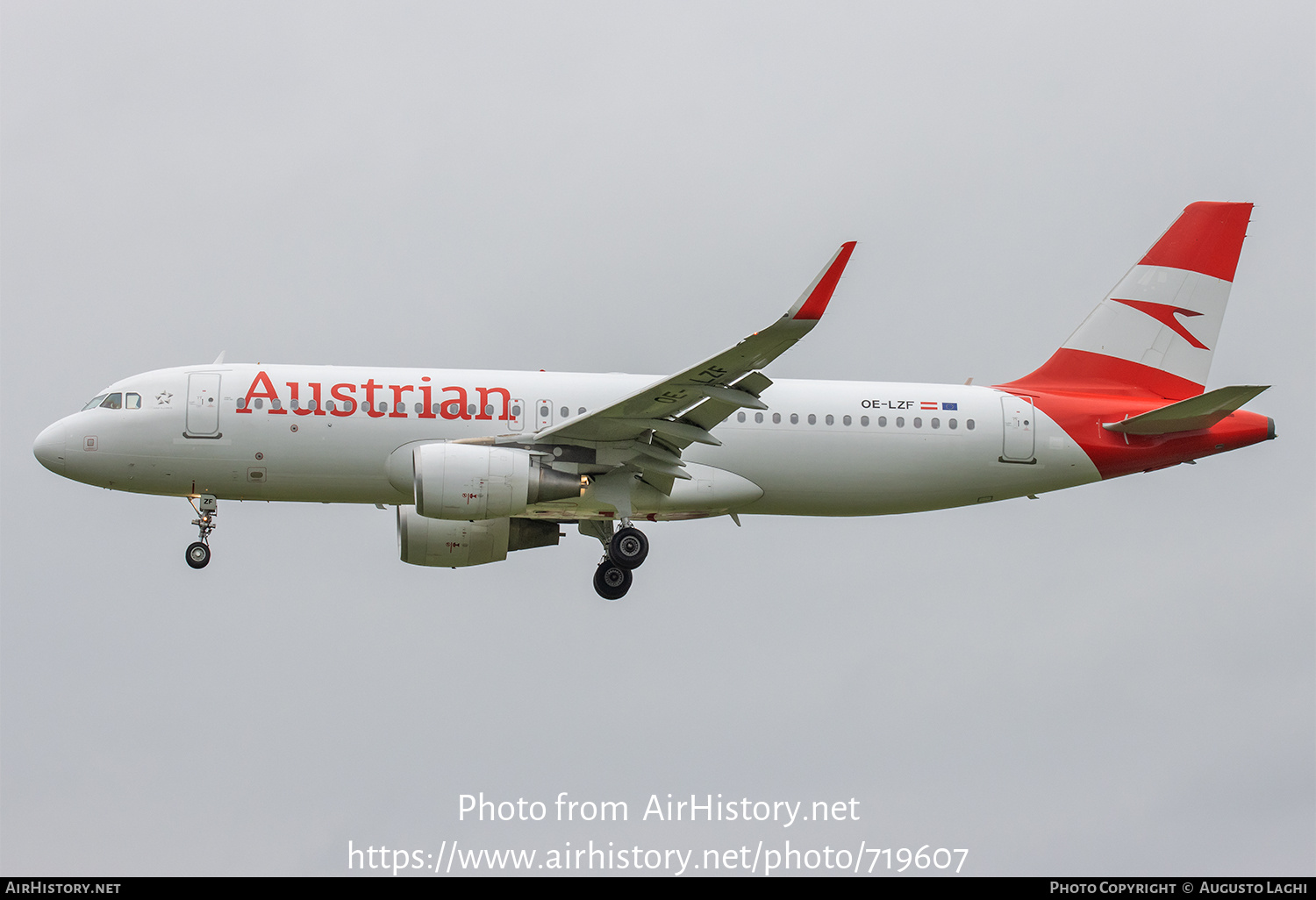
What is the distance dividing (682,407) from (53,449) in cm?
1250

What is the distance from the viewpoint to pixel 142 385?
1112 inches

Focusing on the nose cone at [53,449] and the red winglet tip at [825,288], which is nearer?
the red winglet tip at [825,288]

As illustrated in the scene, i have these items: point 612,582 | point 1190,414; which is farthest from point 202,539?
point 1190,414

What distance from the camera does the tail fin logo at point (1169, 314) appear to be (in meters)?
Result: 31.8

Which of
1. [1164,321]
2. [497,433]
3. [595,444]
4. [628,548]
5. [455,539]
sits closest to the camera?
[595,444]

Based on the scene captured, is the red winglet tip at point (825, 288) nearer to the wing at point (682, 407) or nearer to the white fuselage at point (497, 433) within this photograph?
the wing at point (682, 407)

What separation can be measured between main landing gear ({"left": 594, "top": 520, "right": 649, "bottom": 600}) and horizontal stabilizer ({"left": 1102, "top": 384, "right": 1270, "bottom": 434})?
10.2 metres

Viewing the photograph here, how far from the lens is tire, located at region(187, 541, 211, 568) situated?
93.5 ft

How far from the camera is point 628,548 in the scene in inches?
1124

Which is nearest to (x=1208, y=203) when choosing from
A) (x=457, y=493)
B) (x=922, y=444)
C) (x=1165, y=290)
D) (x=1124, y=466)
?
(x=1165, y=290)

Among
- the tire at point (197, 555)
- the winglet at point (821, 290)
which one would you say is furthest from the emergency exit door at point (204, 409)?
the winglet at point (821, 290)

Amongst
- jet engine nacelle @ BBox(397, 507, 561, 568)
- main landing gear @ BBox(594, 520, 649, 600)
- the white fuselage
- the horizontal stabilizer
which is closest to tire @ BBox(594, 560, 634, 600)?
main landing gear @ BBox(594, 520, 649, 600)

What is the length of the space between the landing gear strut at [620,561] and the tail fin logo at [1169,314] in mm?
12556

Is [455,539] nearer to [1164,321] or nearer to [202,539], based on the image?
[202,539]
